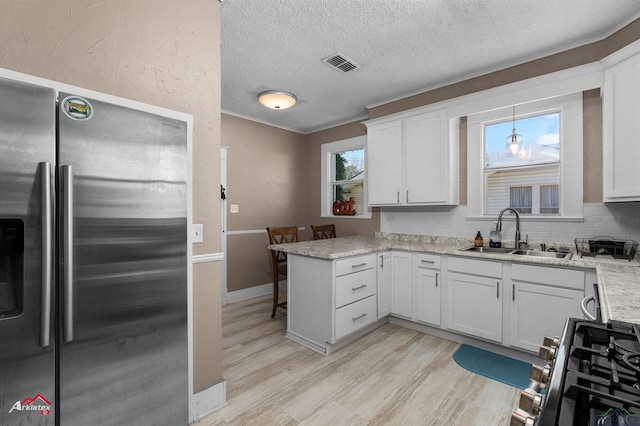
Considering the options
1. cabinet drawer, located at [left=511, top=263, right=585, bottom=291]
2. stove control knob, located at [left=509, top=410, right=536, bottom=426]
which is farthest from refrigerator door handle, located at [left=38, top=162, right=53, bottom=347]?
cabinet drawer, located at [left=511, top=263, right=585, bottom=291]

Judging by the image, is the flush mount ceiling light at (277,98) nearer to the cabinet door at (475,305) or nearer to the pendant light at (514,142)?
the pendant light at (514,142)

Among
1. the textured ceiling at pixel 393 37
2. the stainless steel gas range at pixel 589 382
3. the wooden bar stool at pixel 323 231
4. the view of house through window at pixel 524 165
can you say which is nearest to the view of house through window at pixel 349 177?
the wooden bar stool at pixel 323 231

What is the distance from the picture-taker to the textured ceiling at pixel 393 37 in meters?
2.13

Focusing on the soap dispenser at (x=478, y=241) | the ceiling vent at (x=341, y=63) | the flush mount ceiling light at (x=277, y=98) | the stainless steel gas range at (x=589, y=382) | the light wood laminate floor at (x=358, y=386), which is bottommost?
the light wood laminate floor at (x=358, y=386)

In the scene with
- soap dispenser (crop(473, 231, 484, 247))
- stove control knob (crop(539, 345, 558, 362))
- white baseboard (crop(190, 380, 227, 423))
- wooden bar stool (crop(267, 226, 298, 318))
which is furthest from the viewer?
wooden bar stool (crop(267, 226, 298, 318))

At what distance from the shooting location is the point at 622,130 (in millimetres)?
2102

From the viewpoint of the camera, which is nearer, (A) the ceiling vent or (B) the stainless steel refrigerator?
(B) the stainless steel refrigerator

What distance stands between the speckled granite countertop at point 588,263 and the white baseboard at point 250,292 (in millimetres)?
1608

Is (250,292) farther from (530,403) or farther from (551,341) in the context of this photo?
(530,403)

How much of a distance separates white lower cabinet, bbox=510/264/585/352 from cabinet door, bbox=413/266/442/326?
645mm

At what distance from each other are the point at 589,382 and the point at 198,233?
1852 millimetres

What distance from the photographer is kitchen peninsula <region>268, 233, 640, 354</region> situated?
7.66ft

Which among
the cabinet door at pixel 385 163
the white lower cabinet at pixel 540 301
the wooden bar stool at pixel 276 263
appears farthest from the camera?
the cabinet door at pixel 385 163

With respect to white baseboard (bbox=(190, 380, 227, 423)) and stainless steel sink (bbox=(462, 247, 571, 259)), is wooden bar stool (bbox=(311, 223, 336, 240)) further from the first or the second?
white baseboard (bbox=(190, 380, 227, 423))
